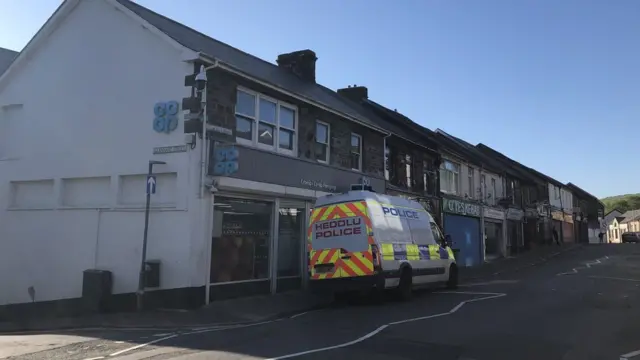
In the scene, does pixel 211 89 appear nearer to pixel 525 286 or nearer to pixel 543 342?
pixel 543 342

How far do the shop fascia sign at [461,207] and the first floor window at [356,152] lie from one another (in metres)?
8.68

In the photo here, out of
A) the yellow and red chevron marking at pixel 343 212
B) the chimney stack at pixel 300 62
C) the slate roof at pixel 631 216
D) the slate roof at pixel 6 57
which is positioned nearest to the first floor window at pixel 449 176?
the chimney stack at pixel 300 62

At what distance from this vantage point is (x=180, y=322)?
11.1 meters

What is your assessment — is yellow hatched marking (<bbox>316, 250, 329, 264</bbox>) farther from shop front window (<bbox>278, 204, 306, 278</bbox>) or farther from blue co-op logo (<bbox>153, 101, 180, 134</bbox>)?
blue co-op logo (<bbox>153, 101, 180, 134</bbox>)

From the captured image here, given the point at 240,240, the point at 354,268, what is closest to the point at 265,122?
the point at 240,240

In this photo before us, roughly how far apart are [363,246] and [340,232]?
0.76 meters

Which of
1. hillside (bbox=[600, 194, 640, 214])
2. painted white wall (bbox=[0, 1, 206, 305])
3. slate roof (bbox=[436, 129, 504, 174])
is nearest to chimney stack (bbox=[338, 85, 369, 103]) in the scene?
slate roof (bbox=[436, 129, 504, 174])

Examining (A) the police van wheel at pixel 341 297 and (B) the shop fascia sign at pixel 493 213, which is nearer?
(A) the police van wheel at pixel 341 297

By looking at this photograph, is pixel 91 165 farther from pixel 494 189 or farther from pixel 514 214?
pixel 514 214

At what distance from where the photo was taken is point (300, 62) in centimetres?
2256

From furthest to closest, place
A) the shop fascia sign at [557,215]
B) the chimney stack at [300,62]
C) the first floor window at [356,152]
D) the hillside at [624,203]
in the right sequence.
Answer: the hillside at [624,203]
the shop fascia sign at [557,215]
the chimney stack at [300,62]
the first floor window at [356,152]

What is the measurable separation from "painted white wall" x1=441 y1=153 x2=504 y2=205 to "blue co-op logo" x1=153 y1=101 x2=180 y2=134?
18139 millimetres

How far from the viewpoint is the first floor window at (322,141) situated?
59.5 ft

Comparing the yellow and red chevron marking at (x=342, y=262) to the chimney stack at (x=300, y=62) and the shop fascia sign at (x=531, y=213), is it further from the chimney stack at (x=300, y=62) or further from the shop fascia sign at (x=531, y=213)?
the shop fascia sign at (x=531, y=213)
